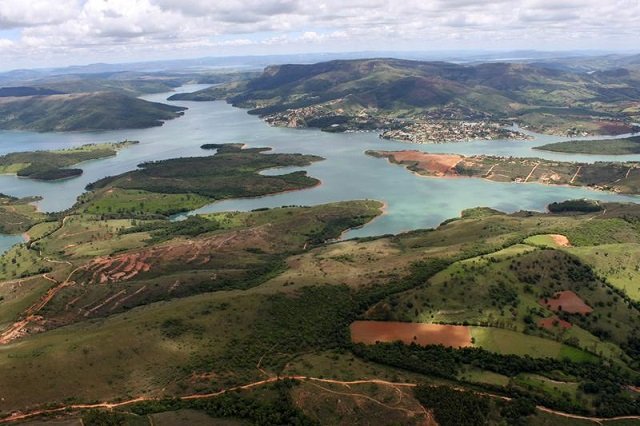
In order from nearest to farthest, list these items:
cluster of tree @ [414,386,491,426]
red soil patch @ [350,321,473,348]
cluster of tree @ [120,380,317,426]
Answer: cluster of tree @ [414,386,491,426] < cluster of tree @ [120,380,317,426] < red soil patch @ [350,321,473,348]

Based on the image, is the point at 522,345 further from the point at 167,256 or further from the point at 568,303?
the point at 167,256

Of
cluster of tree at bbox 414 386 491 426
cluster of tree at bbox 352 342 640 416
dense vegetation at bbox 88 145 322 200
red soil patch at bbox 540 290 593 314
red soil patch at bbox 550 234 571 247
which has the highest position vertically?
red soil patch at bbox 550 234 571 247

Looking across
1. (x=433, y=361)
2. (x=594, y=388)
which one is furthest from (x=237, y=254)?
(x=594, y=388)

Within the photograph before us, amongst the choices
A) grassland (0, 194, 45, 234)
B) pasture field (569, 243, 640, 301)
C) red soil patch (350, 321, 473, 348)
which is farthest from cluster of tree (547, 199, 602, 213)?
grassland (0, 194, 45, 234)

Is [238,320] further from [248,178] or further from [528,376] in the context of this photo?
[248,178]

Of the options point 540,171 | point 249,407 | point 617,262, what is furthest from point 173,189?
point 617,262

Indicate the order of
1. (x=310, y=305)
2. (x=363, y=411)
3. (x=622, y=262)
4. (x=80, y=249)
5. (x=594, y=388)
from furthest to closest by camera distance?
(x=80, y=249), (x=622, y=262), (x=310, y=305), (x=594, y=388), (x=363, y=411)

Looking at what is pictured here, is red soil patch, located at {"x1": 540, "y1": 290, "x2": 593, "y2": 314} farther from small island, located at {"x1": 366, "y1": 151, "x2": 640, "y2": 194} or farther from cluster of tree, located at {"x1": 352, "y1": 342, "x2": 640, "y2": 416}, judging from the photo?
small island, located at {"x1": 366, "y1": 151, "x2": 640, "y2": 194}
